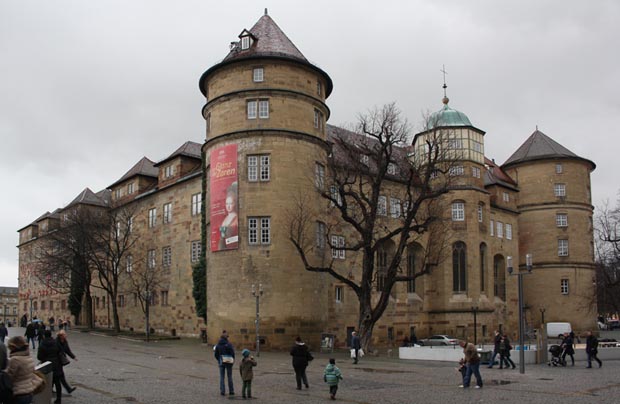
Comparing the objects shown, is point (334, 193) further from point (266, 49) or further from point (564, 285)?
point (564, 285)

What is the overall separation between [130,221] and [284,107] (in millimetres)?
25279

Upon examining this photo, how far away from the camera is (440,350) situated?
1313 inches

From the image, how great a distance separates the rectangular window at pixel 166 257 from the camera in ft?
174

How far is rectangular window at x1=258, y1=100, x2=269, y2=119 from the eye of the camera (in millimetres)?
39531

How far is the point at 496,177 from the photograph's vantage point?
66.0 m

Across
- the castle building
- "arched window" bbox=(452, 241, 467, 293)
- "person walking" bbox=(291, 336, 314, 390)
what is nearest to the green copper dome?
the castle building

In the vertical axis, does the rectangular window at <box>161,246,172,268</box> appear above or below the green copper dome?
below

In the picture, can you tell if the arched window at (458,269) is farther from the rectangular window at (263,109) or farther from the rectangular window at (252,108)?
the rectangular window at (252,108)

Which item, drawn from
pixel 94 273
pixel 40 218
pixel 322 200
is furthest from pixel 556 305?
pixel 40 218

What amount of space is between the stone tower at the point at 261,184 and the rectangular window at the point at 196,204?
8107 millimetres

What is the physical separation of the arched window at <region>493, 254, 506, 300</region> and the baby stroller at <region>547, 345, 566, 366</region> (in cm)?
3144

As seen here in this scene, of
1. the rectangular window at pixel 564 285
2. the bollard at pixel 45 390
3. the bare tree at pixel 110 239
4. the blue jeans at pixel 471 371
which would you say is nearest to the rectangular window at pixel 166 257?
the bare tree at pixel 110 239

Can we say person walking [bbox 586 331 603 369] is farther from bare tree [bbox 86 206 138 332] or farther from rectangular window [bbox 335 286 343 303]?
bare tree [bbox 86 206 138 332]

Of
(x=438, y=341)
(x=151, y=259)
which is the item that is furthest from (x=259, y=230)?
(x=151, y=259)
